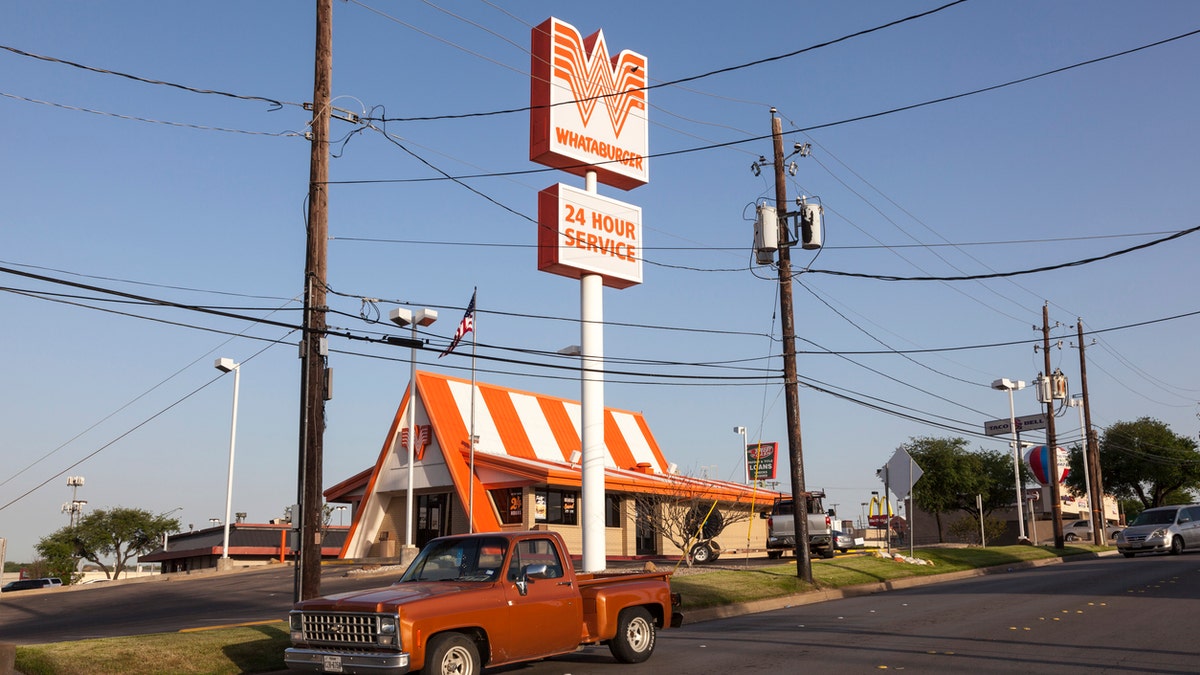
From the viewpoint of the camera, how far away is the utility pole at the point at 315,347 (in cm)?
1514

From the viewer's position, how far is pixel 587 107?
25828mm

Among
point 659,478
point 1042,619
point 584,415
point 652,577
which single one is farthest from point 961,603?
point 659,478

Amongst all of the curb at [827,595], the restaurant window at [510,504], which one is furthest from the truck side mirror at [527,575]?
the restaurant window at [510,504]

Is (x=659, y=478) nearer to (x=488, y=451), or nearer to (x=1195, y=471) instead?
(x=488, y=451)

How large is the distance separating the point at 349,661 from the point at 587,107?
60.2ft

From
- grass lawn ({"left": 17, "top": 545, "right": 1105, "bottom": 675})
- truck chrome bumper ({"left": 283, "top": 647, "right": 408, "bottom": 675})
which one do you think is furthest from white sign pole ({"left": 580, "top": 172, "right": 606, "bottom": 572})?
truck chrome bumper ({"left": 283, "top": 647, "right": 408, "bottom": 675})

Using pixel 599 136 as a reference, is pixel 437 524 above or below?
below

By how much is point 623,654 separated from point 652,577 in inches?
52.8

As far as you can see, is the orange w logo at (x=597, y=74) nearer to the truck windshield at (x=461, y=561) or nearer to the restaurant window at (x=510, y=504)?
the truck windshield at (x=461, y=561)

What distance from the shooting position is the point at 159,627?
19375 mm

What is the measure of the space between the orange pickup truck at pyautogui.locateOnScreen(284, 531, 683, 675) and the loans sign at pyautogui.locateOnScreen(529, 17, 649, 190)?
14.4 meters

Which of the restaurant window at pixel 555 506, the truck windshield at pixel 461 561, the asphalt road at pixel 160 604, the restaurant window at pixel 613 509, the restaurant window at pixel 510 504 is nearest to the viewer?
the truck windshield at pixel 461 561

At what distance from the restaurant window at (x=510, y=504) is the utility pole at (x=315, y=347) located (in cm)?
2342

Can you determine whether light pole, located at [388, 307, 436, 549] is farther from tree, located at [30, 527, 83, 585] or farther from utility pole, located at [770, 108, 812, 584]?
tree, located at [30, 527, 83, 585]
